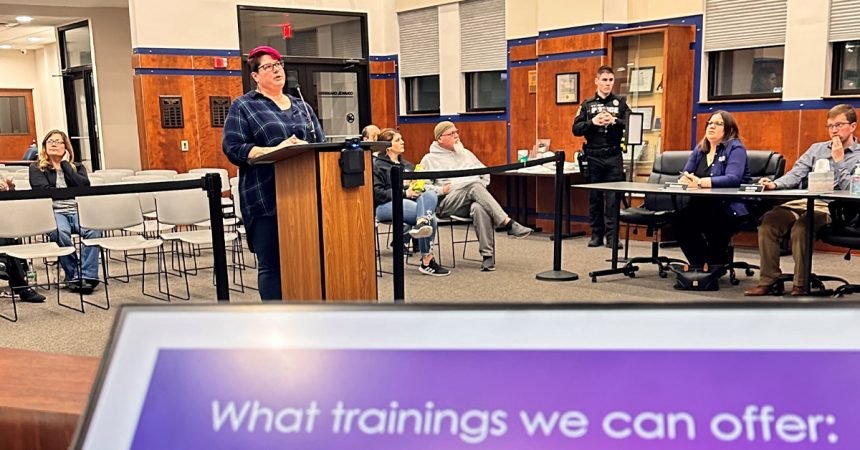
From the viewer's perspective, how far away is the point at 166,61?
370 inches

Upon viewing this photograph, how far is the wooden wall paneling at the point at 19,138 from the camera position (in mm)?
17514

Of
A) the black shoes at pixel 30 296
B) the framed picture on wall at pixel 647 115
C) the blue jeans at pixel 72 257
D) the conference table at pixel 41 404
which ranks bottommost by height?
the black shoes at pixel 30 296

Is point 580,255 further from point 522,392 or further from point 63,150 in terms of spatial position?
point 522,392

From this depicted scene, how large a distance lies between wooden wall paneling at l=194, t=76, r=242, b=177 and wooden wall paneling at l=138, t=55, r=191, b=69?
22cm

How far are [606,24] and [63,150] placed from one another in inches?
211

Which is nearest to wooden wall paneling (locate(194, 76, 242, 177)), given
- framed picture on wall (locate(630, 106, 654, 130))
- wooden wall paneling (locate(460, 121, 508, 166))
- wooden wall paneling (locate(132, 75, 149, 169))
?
wooden wall paneling (locate(132, 75, 149, 169))

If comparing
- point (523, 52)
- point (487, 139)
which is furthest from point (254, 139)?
point (487, 139)

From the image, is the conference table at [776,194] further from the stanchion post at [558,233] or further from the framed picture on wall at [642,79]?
the framed picture on wall at [642,79]

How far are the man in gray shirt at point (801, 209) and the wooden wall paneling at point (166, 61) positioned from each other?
23.8 ft

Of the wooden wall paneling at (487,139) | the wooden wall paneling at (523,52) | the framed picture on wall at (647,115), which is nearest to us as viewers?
the framed picture on wall at (647,115)

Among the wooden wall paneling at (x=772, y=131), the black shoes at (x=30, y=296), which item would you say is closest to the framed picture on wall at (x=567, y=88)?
the wooden wall paneling at (x=772, y=131)

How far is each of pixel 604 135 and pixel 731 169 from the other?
2.06 m

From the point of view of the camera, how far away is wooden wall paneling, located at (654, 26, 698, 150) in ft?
23.9

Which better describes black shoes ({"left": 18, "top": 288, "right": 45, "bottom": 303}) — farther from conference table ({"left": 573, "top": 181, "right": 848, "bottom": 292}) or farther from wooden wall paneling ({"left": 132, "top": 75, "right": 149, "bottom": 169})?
conference table ({"left": 573, "top": 181, "right": 848, "bottom": 292})
